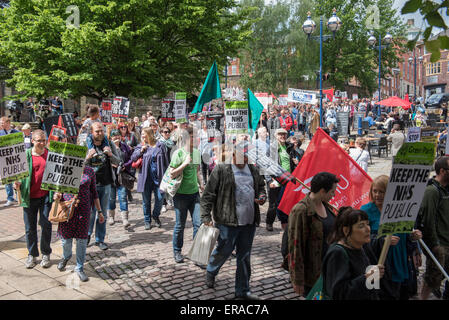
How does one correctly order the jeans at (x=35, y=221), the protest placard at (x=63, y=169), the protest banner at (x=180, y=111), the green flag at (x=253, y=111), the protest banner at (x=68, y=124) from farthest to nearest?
the protest banner at (x=68, y=124), the protest banner at (x=180, y=111), the green flag at (x=253, y=111), the jeans at (x=35, y=221), the protest placard at (x=63, y=169)

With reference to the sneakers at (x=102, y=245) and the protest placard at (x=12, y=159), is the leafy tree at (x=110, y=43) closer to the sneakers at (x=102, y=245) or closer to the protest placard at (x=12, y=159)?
the sneakers at (x=102, y=245)

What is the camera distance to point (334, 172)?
5.38 meters

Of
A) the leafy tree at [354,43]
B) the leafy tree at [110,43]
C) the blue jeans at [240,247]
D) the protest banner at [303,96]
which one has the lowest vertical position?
the blue jeans at [240,247]

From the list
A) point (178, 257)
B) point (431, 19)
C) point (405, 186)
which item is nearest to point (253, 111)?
point (178, 257)

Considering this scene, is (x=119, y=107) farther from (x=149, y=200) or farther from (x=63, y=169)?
(x=63, y=169)

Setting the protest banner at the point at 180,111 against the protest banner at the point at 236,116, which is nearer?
the protest banner at the point at 236,116

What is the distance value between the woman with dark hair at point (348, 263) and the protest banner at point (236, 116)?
5206 millimetres

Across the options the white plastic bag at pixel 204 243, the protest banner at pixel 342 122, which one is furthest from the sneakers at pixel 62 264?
the protest banner at pixel 342 122

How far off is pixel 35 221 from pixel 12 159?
1.00m

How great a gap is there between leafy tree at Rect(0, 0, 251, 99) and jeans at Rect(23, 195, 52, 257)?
13.5 meters

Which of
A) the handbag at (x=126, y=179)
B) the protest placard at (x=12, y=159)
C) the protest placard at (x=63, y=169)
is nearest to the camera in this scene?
the protest placard at (x=63, y=169)

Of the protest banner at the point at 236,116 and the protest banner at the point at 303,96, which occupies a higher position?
the protest banner at the point at 303,96

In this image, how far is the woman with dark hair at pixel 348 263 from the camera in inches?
117

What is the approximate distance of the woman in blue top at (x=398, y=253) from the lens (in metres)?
3.73
